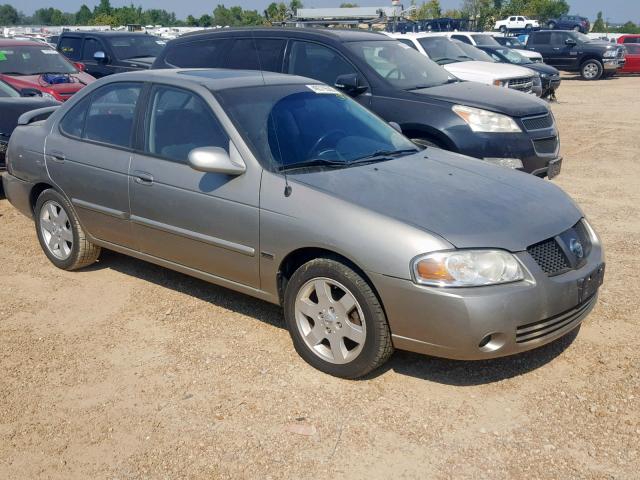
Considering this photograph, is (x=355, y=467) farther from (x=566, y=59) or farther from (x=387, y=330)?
(x=566, y=59)

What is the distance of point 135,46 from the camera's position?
15695 mm

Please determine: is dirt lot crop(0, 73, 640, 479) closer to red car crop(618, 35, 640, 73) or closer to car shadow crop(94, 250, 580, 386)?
car shadow crop(94, 250, 580, 386)

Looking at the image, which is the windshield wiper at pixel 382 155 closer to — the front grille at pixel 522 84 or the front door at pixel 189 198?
the front door at pixel 189 198

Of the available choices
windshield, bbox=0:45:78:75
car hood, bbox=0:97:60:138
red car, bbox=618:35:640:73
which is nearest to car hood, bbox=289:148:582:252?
car hood, bbox=0:97:60:138

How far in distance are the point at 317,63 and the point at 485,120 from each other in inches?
76.1

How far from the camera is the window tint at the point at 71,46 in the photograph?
1606 centimetres

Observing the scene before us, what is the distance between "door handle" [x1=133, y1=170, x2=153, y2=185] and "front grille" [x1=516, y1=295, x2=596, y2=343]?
2.57 meters

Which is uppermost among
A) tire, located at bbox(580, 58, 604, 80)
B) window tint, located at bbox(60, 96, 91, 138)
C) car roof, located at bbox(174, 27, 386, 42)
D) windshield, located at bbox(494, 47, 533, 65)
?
car roof, located at bbox(174, 27, 386, 42)

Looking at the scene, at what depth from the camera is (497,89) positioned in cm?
830

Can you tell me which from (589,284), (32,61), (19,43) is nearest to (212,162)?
(589,284)

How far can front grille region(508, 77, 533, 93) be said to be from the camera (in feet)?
45.9

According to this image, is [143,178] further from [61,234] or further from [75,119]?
[61,234]

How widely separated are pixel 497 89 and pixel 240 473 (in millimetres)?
6184

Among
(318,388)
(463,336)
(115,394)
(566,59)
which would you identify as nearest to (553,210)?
(463,336)
